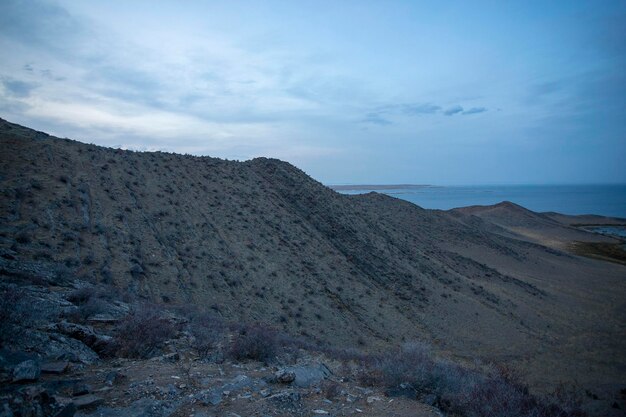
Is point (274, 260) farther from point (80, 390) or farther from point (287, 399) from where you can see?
point (80, 390)

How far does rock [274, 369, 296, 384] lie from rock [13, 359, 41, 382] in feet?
10.7

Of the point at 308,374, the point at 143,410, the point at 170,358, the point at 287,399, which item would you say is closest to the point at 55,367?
the point at 143,410

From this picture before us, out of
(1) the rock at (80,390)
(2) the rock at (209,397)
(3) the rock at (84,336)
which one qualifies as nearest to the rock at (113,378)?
(1) the rock at (80,390)

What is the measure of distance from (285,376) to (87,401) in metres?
2.82

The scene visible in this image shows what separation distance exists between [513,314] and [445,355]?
27.3 ft

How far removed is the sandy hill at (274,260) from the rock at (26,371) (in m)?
5.13

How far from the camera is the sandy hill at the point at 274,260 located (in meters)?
13.0

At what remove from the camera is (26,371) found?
4.34 m

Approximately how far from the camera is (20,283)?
7801 mm

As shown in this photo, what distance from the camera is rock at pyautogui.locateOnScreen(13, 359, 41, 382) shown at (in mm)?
4254

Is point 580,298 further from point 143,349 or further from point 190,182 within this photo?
point 143,349

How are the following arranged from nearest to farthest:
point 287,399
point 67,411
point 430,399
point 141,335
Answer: point 67,411 < point 287,399 < point 430,399 < point 141,335

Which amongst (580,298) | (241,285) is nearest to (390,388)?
(241,285)

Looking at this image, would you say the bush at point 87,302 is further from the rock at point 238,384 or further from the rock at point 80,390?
the rock at point 238,384
